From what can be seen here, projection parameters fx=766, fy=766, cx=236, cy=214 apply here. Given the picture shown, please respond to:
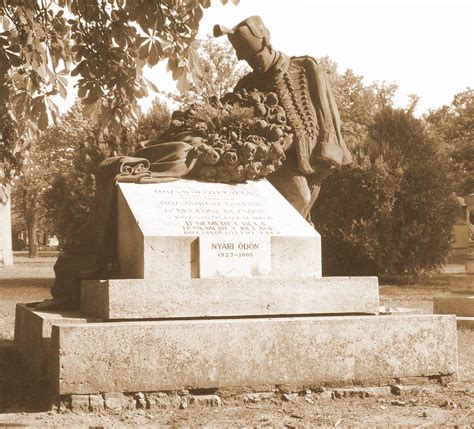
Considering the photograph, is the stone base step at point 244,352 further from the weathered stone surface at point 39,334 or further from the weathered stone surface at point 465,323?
the weathered stone surface at point 465,323

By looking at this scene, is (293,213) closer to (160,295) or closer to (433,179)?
(160,295)

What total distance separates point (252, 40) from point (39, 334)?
3.46m

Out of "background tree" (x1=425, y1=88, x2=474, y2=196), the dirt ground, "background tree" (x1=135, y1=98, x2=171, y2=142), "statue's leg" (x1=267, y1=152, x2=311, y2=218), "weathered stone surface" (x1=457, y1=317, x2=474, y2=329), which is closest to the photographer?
the dirt ground

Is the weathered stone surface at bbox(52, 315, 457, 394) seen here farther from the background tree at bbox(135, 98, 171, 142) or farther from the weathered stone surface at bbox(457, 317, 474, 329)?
the background tree at bbox(135, 98, 171, 142)

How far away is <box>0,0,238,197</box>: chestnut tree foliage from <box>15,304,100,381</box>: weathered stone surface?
56.9 inches

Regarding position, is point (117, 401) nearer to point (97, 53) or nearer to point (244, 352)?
point (244, 352)

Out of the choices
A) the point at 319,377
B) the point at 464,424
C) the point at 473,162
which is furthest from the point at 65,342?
the point at 473,162

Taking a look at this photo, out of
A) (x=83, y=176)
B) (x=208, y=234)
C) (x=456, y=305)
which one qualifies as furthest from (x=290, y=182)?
(x=83, y=176)

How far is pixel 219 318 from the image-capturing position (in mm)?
5754

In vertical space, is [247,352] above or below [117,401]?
above

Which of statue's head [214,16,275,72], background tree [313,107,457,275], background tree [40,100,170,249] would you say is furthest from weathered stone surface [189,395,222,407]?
background tree [313,107,457,275]

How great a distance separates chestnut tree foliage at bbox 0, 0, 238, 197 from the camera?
5.68 m

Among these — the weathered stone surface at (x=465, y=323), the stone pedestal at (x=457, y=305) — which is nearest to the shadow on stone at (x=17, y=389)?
the weathered stone surface at (x=465, y=323)

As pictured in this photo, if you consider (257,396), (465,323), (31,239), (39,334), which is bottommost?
(465,323)
